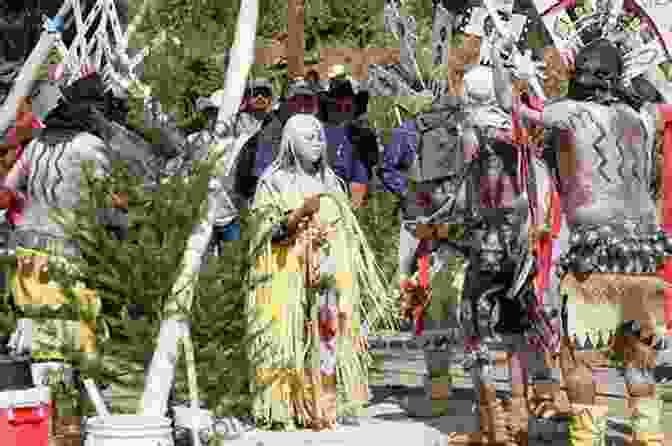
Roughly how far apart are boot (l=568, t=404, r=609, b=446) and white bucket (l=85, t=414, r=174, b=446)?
1.88 m

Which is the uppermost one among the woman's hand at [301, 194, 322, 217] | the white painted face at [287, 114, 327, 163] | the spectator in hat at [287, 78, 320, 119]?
the spectator in hat at [287, 78, 320, 119]

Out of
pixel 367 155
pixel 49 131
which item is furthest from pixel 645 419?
pixel 367 155

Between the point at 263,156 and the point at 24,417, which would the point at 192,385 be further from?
the point at 263,156

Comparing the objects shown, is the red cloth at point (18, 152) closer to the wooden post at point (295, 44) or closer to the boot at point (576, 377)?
the boot at point (576, 377)

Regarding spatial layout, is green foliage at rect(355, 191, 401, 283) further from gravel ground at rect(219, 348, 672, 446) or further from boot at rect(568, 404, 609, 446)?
boot at rect(568, 404, 609, 446)

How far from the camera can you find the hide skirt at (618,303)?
7.02m

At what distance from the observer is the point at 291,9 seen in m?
11.4

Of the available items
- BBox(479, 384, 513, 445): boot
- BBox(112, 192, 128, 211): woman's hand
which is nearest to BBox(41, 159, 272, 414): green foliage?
BBox(112, 192, 128, 211): woman's hand

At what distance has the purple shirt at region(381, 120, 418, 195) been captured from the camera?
416 inches

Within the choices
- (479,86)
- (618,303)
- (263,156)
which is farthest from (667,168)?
(263,156)

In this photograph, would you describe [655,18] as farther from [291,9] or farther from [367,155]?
[291,9]

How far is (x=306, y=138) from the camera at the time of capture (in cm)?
810

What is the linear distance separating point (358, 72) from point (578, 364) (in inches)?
645

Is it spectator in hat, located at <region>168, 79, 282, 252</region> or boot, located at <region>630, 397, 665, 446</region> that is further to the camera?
spectator in hat, located at <region>168, 79, 282, 252</region>
